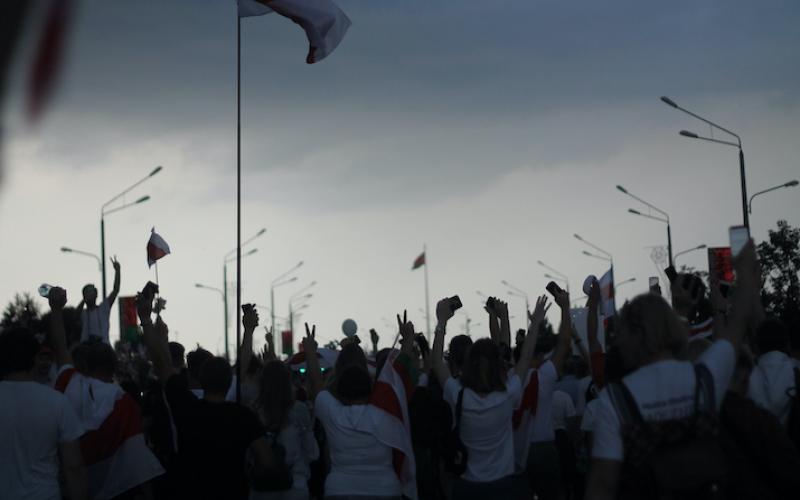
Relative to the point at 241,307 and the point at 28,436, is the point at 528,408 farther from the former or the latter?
the point at 28,436

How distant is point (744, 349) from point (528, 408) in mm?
3416

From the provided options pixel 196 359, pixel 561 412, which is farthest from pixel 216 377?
pixel 561 412

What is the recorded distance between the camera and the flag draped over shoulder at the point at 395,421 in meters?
6.67

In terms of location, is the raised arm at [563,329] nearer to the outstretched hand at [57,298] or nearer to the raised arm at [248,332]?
the raised arm at [248,332]

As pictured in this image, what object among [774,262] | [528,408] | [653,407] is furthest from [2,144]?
[774,262]

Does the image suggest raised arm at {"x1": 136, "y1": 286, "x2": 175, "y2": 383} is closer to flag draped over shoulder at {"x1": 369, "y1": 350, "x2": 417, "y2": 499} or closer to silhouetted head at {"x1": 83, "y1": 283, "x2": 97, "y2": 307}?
flag draped over shoulder at {"x1": 369, "y1": 350, "x2": 417, "y2": 499}

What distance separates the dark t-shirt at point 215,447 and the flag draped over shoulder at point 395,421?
0.83m

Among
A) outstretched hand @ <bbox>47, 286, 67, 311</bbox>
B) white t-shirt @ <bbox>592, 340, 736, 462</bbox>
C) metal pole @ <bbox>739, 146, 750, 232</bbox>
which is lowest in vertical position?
white t-shirt @ <bbox>592, 340, 736, 462</bbox>

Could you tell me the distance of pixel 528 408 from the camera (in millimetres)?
8109

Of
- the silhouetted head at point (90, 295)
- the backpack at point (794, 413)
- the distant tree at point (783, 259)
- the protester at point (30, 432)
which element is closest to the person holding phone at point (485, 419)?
the backpack at point (794, 413)

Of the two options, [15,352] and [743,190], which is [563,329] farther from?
[743,190]

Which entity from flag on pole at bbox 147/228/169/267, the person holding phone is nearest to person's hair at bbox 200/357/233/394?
the person holding phone

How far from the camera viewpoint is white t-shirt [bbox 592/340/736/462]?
3.59 metres

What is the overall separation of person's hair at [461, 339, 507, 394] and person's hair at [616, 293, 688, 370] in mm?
3104
